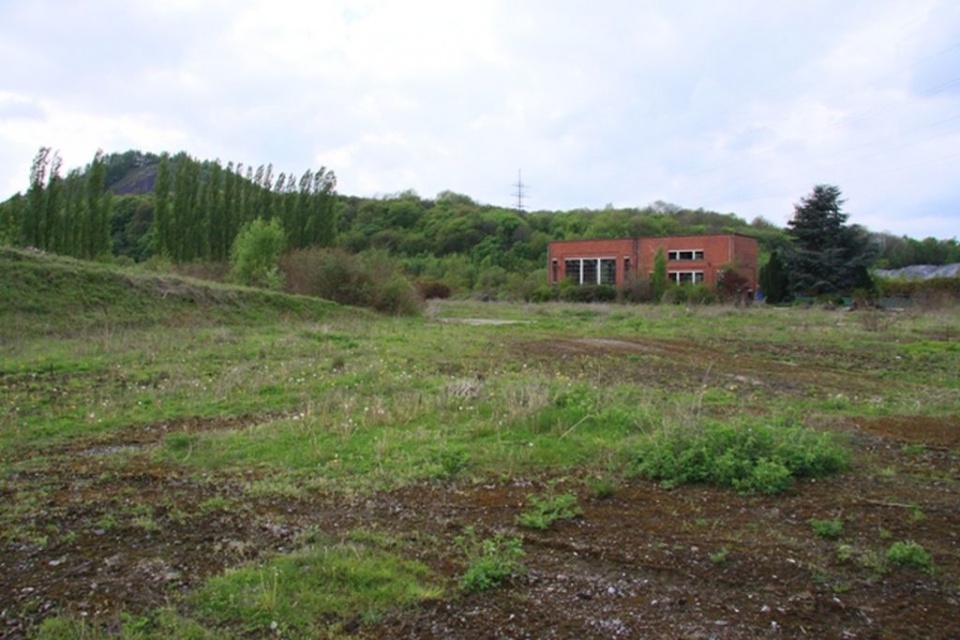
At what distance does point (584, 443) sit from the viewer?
21.9 ft

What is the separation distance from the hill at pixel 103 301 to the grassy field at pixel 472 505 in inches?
346

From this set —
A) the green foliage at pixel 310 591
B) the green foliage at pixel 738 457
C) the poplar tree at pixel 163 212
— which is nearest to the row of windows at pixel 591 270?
the poplar tree at pixel 163 212

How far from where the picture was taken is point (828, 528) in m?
4.44

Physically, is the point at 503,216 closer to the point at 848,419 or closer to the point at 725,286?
the point at 725,286

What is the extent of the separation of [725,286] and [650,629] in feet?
158

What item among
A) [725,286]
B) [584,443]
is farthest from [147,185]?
[584,443]

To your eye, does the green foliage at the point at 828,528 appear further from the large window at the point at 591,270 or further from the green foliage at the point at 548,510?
the large window at the point at 591,270

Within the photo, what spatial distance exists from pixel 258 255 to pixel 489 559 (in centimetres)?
3331

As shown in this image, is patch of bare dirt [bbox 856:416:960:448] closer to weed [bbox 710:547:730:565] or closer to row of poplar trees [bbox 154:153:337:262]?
weed [bbox 710:547:730:565]

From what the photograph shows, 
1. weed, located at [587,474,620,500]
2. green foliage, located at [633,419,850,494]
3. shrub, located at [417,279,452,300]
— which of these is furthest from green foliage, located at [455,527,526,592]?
shrub, located at [417,279,452,300]

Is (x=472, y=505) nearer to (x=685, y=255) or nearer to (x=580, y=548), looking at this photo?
(x=580, y=548)

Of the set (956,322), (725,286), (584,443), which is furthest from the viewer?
(725,286)

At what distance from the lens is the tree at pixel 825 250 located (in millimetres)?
47625

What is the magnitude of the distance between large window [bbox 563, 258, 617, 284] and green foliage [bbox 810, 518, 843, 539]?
57313 millimetres
